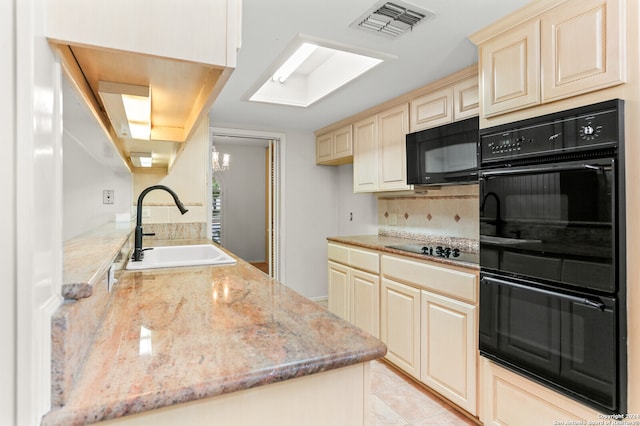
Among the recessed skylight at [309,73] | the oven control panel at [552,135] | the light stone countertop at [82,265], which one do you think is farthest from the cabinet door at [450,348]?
the light stone countertop at [82,265]

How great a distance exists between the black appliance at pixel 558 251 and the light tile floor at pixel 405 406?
537mm

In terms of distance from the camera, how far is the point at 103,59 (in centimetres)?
74

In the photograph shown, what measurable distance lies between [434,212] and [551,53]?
159 cm

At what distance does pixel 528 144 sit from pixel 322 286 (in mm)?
3180

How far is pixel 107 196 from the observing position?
1911 mm

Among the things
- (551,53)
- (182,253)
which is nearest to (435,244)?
(551,53)

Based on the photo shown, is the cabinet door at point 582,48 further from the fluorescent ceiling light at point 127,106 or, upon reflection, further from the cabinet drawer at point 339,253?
the cabinet drawer at point 339,253

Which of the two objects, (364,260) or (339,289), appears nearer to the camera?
(364,260)

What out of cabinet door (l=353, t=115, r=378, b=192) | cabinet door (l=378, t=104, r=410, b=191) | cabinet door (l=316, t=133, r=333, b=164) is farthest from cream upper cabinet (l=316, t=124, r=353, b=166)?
cabinet door (l=378, t=104, r=410, b=191)

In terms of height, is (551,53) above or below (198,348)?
above

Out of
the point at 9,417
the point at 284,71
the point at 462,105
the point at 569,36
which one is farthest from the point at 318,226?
the point at 9,417

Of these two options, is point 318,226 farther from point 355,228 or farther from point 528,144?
point 528,144

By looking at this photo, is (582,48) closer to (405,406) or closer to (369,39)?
(369,39)

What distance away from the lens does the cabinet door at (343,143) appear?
360 cm
